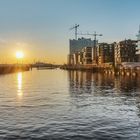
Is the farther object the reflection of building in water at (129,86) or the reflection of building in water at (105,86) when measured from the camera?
the reflection of building in water at (129,86)

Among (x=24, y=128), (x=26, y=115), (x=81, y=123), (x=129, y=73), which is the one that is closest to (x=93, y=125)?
(x=81, y=123)

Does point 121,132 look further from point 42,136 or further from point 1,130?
point 1,130

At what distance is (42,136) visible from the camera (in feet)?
95.5

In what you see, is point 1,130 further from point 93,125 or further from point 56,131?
point 93,125

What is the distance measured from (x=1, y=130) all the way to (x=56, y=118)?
7398mm

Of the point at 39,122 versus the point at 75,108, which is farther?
the point at 75,108

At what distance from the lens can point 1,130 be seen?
31234 millimetres

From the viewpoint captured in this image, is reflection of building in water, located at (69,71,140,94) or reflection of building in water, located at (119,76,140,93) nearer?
reflection of building in water, located at (69,71,140,94)

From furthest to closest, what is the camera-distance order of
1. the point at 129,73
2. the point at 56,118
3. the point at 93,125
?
the point at 129,73
the point at 56,118
the point at 93,125

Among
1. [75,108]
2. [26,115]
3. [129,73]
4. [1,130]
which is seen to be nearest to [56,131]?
[1,130]

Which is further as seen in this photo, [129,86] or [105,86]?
[105,86]

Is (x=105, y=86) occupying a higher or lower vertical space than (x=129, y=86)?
lower

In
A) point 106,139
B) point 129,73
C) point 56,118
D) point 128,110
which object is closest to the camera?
point 106,139

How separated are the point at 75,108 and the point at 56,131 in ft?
45.8
